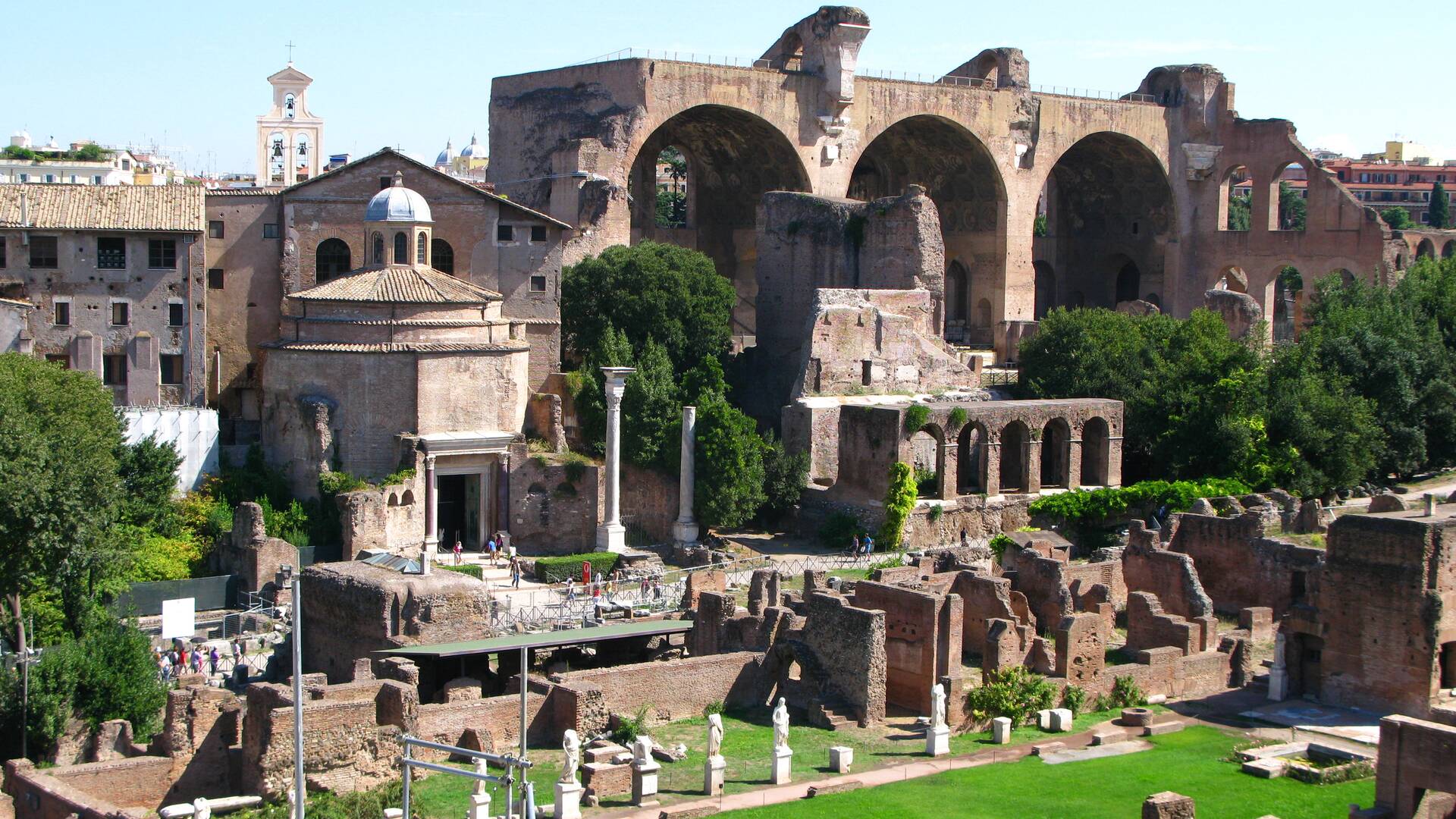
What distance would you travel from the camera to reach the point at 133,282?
40.7 metres

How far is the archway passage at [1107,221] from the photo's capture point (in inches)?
2613

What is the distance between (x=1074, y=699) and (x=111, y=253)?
78.4ft

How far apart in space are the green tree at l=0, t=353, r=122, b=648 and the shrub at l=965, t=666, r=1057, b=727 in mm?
14400

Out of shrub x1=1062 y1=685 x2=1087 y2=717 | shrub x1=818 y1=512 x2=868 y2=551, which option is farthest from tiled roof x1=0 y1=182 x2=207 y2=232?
shrub x1=1062 y1=685 x2=1087 y2=717

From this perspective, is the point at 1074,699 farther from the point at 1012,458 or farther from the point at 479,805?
the point at 1012,458

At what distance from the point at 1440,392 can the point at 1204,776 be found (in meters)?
26.4

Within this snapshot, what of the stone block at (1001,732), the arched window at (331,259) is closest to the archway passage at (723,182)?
the arched window at (331,259)

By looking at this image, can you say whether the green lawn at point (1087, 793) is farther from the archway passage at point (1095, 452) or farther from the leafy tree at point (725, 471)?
the archway passage at point (1095, 452)

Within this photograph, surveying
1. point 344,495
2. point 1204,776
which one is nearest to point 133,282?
point 344,495

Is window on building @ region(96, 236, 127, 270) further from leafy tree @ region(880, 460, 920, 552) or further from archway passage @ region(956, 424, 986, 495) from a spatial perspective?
archway passage @ region(956, 424, 986, 495)

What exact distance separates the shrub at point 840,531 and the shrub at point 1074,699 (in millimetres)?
12279

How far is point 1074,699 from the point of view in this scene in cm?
2841

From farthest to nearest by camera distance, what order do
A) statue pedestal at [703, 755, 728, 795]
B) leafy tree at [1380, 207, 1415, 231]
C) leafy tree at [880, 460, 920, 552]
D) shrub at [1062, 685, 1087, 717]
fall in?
leafy tree at [1380, 207, 1415, 231], leafy tree at [880, 460, 920, 552], shrub at [1062, 685, 1087, 717], statue pedestal at [703, 755, 728, 795]

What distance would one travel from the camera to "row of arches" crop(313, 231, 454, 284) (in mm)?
40906
